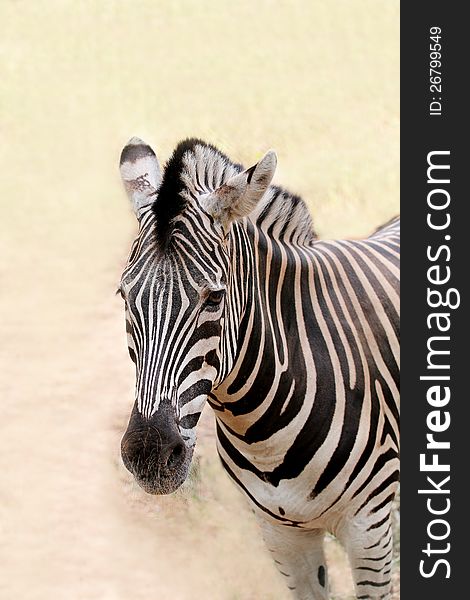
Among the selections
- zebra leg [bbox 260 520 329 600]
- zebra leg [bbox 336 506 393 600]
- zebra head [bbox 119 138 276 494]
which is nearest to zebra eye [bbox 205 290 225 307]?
zebra head [bbox 119 138 276 494]

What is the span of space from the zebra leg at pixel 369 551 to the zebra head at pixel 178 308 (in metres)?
1.20

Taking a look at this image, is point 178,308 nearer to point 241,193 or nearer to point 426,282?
point 241,193

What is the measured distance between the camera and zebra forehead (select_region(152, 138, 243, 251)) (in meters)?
3.64

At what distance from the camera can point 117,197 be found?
1222 cm

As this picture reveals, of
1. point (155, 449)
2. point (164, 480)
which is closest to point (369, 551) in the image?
point (164, 480)

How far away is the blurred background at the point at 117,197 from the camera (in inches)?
291

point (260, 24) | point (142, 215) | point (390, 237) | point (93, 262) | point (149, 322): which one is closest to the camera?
point (149, 322)

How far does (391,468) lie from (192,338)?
148cm

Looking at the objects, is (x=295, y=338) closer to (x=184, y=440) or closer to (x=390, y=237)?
(x=184, y=440)

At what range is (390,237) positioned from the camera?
5477 millimetres

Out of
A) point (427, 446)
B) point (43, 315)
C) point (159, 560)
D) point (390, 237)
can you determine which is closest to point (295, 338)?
point (427, 446)

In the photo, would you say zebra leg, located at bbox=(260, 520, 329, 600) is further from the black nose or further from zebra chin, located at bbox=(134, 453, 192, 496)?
the black nose

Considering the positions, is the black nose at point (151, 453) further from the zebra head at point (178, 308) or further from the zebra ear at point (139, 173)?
the zebra ear at point (139, 173)

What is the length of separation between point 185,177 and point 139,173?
45 centimetres
